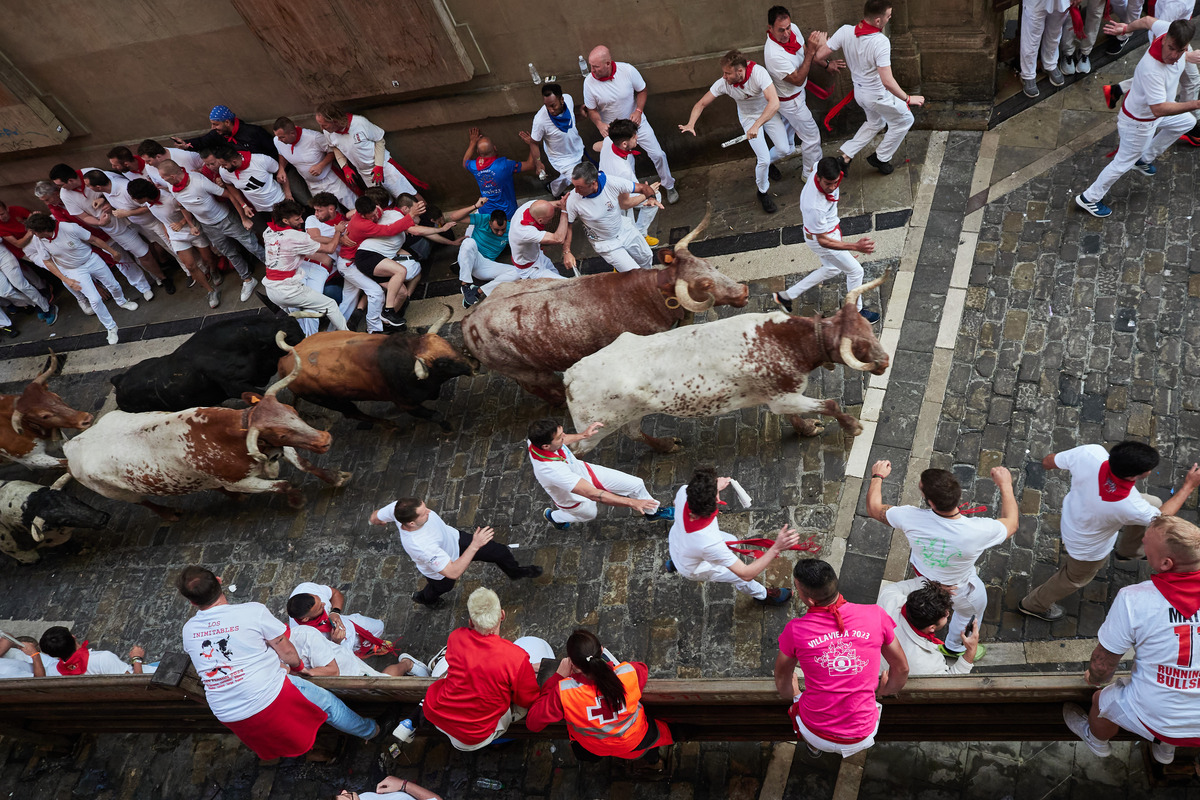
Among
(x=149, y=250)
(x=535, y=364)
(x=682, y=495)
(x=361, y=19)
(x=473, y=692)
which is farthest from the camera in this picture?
(x=149, y=250)

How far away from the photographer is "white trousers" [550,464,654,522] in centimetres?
698

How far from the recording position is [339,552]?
334 inches

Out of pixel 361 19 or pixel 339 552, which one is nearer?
pixel 339 552

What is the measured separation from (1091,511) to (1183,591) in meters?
1.19

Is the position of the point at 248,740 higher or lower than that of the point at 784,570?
higher

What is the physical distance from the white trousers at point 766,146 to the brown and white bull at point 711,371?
10.5 ft

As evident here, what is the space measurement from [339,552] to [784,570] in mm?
4499

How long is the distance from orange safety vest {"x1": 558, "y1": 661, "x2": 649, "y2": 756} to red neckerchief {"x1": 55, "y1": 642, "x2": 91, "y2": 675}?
465 centimetres

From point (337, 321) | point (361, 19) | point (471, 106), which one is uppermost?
point (361, 19)

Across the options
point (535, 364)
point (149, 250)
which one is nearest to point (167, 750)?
point (535, 364)

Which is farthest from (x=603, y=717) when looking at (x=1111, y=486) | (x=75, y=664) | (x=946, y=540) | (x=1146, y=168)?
(x=1146, y=168)

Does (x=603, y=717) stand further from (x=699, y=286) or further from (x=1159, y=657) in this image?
(x=699, y=286)

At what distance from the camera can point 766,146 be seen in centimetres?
959

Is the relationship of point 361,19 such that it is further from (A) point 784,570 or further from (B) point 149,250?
(A) point 784,570
